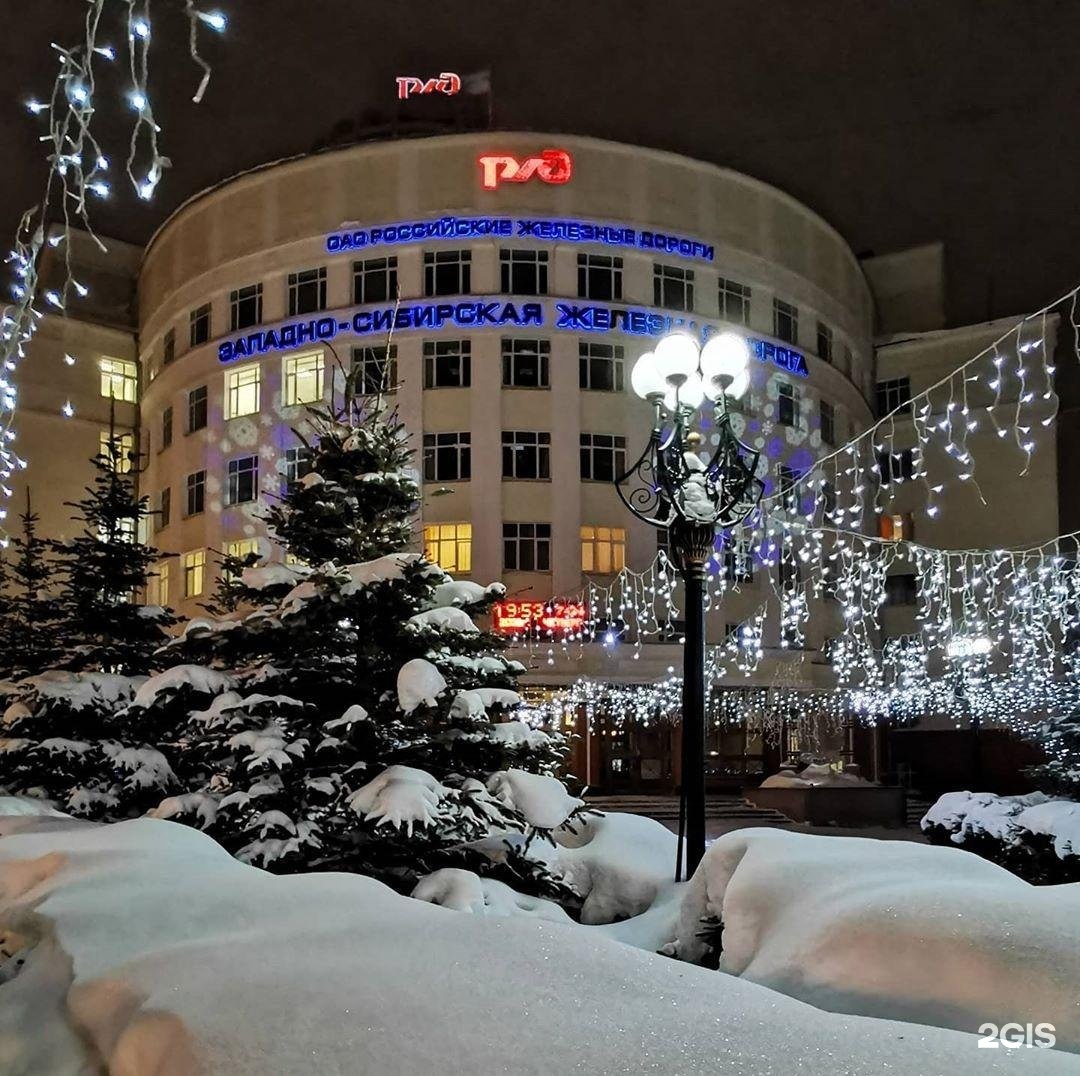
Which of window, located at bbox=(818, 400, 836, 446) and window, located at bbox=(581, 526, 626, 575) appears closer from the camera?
window, located at bbox=(581, 526, 626, 575)

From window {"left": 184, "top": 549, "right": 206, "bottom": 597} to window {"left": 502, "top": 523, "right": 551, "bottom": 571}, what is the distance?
33.2 ft

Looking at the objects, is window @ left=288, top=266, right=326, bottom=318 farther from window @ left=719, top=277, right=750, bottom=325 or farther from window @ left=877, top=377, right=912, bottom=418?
window @ left=877, top=377, right=912, bottom=418

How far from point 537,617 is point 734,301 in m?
12.3

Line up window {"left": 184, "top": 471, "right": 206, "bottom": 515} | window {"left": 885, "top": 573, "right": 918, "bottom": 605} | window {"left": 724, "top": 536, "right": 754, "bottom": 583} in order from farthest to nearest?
window {"left": 885, "top": 573, "right": 918, "bottom": 605} < window {"left": 184, "top": 471, "right": 206, "bottom": 515} < window {"left": 724, "top": 536, "right": 754, "bottom": 583}

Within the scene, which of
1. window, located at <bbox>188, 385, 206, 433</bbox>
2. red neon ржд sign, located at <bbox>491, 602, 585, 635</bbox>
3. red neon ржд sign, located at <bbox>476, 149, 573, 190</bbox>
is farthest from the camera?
window, located at <bbox>188, 385, 206, 433</bbox>

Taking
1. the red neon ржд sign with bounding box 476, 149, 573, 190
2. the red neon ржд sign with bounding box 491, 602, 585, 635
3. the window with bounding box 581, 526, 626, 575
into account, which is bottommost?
the red neon ржд sign with bounding box 491, 602, 585, 635

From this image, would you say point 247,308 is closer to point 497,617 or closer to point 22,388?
point 22,388

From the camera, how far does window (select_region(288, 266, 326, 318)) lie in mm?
33969

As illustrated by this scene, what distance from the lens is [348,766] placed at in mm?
9609

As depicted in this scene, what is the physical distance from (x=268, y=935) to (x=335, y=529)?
690 centimetres

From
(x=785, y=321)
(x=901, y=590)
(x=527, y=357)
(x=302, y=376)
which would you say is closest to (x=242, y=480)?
(x=302, y=376)

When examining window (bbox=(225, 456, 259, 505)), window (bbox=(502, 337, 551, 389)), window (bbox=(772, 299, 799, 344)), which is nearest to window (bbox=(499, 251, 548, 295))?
window (bbox=(502, 337, 551, 389))

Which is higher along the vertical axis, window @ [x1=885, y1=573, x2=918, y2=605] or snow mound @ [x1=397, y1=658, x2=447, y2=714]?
window @ [x1=885, y1=573, x2=918, y2=605]

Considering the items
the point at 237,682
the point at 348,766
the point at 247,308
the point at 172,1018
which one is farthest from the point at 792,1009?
the point at 247,308
